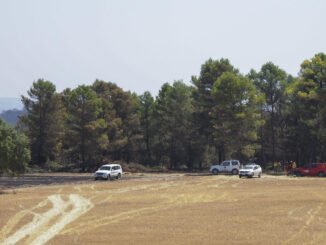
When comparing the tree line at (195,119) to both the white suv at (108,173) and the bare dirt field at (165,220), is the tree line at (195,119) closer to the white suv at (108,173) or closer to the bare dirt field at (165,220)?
the white suv at (108,173)

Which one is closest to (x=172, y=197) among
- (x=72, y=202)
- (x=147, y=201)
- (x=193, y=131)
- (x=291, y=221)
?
(x=147, y=201)

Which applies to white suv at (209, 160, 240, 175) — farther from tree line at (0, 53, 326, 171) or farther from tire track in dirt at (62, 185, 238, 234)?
tire track in dirt at (62, 185, 238, 234)

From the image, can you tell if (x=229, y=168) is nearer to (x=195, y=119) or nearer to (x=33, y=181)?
(x=195, y=119)

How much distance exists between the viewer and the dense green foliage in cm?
3017

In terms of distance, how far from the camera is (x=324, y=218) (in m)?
16.4

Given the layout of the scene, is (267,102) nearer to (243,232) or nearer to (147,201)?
(147,201)

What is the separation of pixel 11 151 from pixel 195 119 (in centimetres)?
4115

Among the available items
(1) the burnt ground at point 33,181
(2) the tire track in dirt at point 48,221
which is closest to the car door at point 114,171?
(1) the burnt ground at point 33,181

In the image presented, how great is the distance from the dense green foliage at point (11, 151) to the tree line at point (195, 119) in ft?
106

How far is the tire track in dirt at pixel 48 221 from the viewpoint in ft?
43.4

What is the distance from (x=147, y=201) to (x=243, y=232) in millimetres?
9636

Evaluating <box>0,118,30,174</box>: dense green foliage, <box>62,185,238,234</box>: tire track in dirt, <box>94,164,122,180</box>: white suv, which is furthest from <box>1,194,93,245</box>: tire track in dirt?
<box>94,164,122,180</box>: white suv

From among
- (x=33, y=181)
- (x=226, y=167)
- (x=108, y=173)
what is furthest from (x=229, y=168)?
(x=33, y=181)

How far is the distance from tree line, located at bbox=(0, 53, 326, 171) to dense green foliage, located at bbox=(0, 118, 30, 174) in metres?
32.2
